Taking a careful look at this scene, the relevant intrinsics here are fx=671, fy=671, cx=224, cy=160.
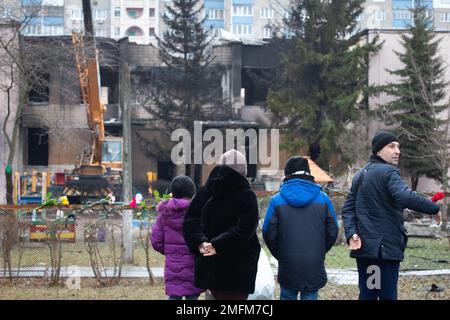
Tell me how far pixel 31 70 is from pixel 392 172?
19352mm

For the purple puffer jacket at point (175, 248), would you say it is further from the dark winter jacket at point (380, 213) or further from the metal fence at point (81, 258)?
the metal fence at point (81, 258)

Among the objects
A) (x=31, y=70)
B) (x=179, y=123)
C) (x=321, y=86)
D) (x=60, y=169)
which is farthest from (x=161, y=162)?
(x=31, y=70)

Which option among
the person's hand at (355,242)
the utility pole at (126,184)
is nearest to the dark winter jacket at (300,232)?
the person's hand at (355,242)

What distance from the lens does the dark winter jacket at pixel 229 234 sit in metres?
5.15

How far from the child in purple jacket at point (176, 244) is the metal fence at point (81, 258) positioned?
277 centimetres

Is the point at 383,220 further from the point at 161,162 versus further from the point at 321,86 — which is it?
the point at 161,162

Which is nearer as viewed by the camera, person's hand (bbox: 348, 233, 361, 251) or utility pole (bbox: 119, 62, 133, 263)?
person's hand (bbox: 348, 233, 361, 251)

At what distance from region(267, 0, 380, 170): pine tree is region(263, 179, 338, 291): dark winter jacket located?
29442mm

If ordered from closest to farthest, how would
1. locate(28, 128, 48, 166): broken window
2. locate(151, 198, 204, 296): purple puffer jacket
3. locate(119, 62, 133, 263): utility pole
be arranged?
locate(151, 198, 204, 296): purple puffer jacket < locate(119, 62, 133, 263): utility pole < locate(28, 128, 48, 166): broken window

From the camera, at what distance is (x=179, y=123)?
126 ft

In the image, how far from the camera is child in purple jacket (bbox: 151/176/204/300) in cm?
620

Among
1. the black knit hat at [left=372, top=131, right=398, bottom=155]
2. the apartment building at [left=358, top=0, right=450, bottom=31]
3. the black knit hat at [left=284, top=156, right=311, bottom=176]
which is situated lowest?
the black knit hat at [left=284, top=156, right=311, bottom=176]

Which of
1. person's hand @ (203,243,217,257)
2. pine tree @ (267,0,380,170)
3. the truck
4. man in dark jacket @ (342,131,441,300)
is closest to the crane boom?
the truck

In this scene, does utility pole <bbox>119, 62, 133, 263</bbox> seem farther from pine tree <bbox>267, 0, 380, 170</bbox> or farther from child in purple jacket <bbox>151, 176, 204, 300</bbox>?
pine tree <bbox>267, 0, 380, 170</bbox>
